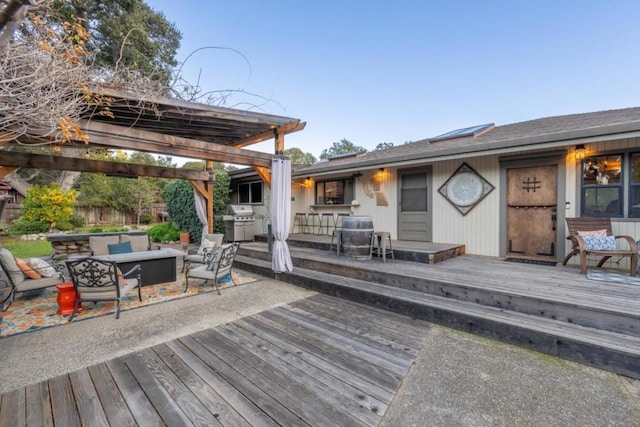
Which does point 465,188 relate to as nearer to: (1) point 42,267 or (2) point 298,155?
(1) point 42,267

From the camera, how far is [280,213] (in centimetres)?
527

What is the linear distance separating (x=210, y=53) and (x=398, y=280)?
4.26 metres

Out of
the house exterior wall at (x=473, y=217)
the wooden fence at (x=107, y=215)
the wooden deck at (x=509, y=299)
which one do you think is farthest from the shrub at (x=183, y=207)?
the house exterior wall at (x=473, y=217)

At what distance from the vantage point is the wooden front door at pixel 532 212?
5.07 metres

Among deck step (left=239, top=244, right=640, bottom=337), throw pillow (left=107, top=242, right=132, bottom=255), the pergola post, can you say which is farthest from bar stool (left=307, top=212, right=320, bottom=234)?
throw pillow (left=107, top=242, right=132, bottom=255)

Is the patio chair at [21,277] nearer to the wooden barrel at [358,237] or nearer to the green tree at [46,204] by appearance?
the wooden barrel at [358,237]

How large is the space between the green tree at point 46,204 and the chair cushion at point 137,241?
7.98 m

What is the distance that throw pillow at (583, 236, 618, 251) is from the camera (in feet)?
13.1

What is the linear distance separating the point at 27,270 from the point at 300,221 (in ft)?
21.1

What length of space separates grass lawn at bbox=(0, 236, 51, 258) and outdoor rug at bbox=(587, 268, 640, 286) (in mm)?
12554

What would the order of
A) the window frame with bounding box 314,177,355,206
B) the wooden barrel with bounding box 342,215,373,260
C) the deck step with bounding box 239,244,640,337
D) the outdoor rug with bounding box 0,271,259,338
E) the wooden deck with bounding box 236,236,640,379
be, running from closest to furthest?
1. the wooden deck with bounding box 236,236,640,379
2. the deck step with bounding box 239,244,640,337
3. the outdoor rug with bounding box 0,271,259,338
4. the wooden barrel with bounding box 342,215,373,260
5. the window frame with bounding box 314,177,355,206

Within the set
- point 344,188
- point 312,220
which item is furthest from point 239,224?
point 344,188

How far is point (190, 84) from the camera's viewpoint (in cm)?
369

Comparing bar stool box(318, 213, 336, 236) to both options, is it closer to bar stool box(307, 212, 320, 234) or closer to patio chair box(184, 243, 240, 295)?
bar stool box(307, 212, 320, 234)
